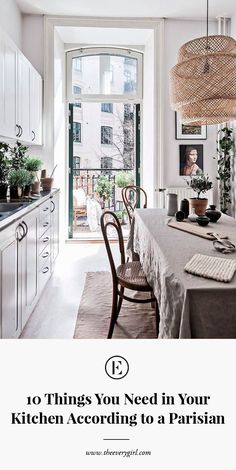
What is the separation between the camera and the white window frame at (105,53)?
577 cm

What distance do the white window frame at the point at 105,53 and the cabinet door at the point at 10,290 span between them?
13.2ft

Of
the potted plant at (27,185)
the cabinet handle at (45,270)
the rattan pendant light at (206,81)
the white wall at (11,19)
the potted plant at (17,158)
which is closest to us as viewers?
the rattan pendant light at (206,81)

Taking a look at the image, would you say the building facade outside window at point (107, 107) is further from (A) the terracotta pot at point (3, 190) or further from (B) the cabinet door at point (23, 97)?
(A) the terracotta pot at point (3, 190)

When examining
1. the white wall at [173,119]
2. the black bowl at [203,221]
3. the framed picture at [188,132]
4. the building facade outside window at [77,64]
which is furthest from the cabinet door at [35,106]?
the black bowl at [203,221]

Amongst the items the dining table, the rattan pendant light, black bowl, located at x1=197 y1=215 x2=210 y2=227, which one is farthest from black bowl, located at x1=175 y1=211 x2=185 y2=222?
the dining table

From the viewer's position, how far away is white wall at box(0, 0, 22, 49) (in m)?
4.14

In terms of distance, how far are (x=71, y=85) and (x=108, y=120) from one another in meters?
0.71

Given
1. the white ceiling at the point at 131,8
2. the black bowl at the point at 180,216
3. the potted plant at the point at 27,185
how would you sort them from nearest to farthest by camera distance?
the black bowl at the point at 180,216, the potted plant at the point at 27,185, the white ceiling at the point at 131,8

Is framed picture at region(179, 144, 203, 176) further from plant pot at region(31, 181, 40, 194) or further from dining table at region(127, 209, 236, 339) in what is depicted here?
dining table at region(127, 209, 236, 339)
